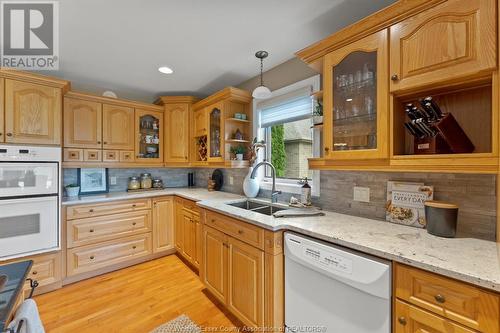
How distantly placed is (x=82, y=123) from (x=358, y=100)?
2963mm

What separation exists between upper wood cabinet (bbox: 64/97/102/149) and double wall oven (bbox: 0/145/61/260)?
0.47 meters

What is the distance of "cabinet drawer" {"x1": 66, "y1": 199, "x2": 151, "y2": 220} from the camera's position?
2.33 metres

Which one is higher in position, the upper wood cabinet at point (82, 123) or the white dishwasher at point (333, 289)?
the upper wood cabinet at point (82, 123)

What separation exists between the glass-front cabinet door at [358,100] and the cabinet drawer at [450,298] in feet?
2.07

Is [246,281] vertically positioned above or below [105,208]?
below

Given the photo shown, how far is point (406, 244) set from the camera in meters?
1.07

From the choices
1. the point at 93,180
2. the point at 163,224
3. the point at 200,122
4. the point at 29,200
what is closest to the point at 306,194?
the point at 200,122

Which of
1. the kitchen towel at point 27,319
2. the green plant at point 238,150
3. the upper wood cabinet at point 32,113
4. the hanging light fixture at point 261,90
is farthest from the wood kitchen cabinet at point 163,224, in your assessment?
the kitchen towel at point 27,319

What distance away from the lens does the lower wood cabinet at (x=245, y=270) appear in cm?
145

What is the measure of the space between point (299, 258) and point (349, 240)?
0.35 metres

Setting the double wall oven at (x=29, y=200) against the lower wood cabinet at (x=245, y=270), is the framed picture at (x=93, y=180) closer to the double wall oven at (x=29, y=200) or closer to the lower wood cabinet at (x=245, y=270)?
the double wall oven at (x=29, y=200)

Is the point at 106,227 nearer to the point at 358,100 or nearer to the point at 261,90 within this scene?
the point at 261,90

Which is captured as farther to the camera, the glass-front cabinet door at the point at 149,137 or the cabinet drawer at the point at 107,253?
the glass-front cabinet door at the point at 149,137

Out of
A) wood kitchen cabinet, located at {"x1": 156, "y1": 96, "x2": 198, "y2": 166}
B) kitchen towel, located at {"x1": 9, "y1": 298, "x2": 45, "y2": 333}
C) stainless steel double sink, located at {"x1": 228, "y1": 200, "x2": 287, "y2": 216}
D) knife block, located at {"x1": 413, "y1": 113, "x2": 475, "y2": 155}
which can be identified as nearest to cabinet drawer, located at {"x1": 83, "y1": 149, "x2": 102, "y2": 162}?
wood kitchen cabinet, located at {"x1": 156, "y1": 96, "x2": 198, "y2": 166}
